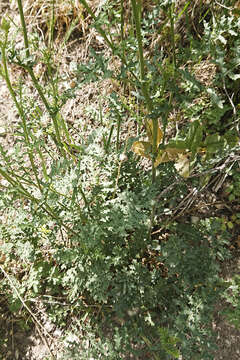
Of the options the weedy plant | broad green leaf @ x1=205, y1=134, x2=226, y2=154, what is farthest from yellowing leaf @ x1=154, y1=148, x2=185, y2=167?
broad green leaf @ x1=205, y1=134, x2=226, y2=154

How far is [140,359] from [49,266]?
732 millimetres

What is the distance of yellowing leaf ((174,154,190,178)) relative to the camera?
151 cm

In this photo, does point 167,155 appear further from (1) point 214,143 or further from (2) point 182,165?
(1) point 214,143

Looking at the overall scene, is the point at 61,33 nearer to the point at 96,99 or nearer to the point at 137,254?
the point at 96,99

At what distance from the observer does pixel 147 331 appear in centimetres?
161

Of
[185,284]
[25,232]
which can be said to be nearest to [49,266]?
[25,232]

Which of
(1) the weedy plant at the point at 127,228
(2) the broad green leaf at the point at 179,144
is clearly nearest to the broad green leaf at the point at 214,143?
(1) the weedy plant at the point at 127,228

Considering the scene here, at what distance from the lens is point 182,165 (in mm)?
1534

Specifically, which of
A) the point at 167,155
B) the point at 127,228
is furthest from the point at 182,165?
the point at 127,228

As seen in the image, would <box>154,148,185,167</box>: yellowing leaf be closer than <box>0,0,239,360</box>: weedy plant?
No

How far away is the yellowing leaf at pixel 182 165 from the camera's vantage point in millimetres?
1510

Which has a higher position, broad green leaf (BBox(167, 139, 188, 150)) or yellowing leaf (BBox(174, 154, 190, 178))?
broad green leaf (BBox(167, 139, 188, 150))

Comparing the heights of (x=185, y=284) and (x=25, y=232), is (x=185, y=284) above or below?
below

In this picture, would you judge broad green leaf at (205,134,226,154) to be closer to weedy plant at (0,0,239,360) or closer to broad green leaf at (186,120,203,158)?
weedy plant at (0,0,239,360)
